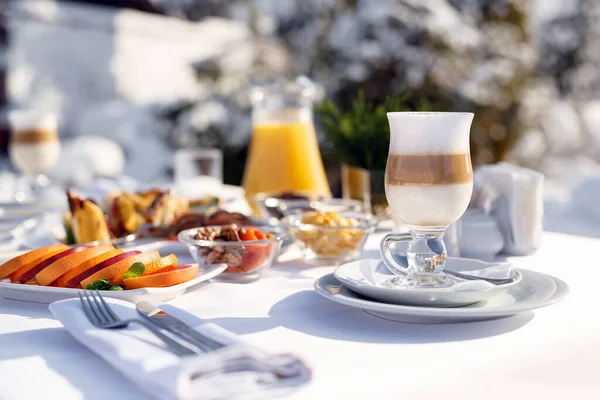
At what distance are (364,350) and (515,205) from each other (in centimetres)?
68

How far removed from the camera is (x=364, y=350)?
822mm

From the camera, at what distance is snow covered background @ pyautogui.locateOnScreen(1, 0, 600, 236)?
5980mm

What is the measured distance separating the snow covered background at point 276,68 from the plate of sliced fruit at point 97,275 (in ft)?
15.3

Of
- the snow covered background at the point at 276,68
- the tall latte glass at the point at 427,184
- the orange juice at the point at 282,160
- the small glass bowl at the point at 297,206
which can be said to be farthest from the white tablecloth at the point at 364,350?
the snow covered background at the point at 276,68

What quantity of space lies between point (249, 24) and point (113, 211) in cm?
563

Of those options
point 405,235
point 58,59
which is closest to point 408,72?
point 58,59

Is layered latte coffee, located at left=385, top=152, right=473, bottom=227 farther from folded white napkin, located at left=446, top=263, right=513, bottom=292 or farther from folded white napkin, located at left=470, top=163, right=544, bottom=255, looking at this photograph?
folded white napkin, located at left=470, top=163, right=544, bottom=255

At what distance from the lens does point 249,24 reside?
276 inches

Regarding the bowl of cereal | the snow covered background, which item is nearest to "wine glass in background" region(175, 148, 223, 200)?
the bowl of cereal

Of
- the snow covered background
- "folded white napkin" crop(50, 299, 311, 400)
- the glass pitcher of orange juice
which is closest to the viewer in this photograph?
"folded white napkin" crop(50, 299, 311, 400)

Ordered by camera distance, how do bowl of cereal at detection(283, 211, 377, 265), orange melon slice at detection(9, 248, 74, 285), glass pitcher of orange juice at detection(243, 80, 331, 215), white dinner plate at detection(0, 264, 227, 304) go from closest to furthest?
white dinner plate at detection(0, 264, 227, 304) → orange melon slice at detection(9, 248, 74, 285) → bowl of cereal at detection(283, 211, 377, 265) → glass pitcher of orange juice at detection(243, 80, 331, 215)

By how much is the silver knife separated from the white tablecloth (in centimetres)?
8

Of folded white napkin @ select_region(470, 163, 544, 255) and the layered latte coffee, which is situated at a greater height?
the layered latte coffee

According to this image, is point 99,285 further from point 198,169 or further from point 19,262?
point 198,169
